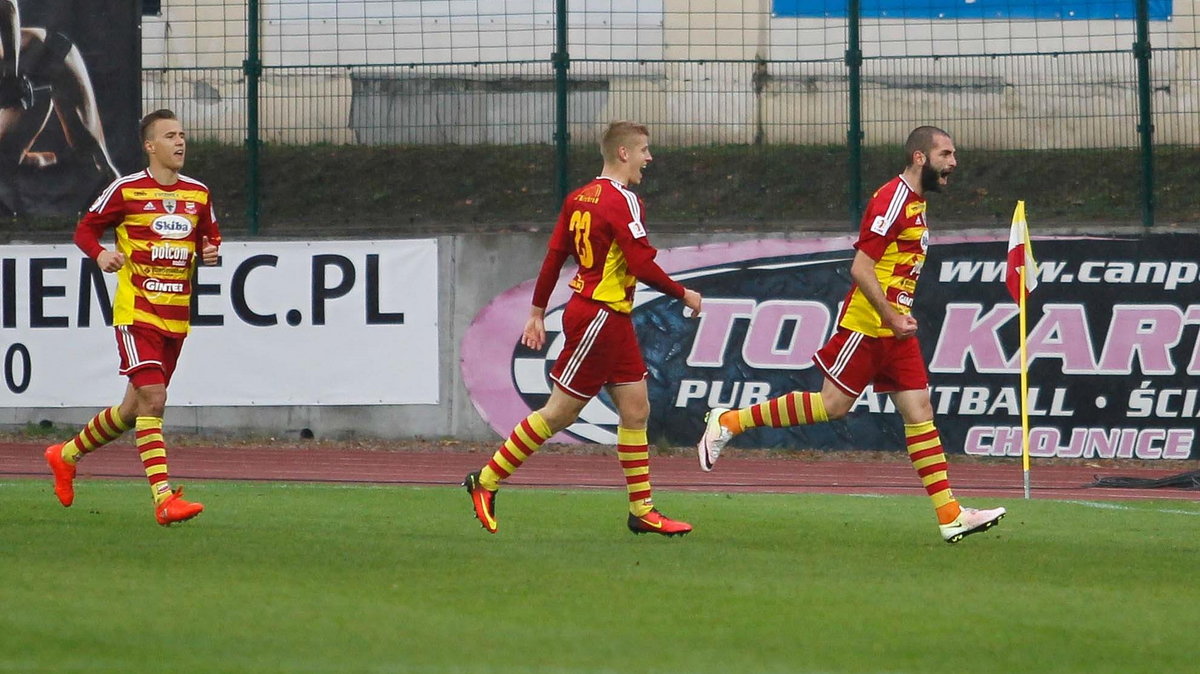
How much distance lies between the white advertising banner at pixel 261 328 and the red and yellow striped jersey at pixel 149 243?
285 inches

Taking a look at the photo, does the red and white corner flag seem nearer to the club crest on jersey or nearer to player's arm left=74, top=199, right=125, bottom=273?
the club crest on jersey

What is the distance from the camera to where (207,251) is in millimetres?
9281

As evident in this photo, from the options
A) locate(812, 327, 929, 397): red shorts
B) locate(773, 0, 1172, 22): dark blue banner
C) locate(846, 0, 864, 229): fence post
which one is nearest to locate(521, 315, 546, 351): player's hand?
locate(812, 327, 929, 397): red shorts

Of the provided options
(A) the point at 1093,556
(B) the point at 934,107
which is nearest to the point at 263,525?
(A) the point at 1093,556

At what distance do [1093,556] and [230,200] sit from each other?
11.5 m

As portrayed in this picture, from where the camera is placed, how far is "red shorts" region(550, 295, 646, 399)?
852cm

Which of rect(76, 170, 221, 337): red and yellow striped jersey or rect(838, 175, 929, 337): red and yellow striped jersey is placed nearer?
rect(838, 175, 929, 337): red and yellow striped jersey

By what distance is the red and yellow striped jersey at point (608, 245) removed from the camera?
8.34 metres

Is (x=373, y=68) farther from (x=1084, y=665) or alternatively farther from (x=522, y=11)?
(x=1084, y=665)

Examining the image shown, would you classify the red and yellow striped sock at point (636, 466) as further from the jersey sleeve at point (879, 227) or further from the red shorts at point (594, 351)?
the jersey sleeve at point (879, 227)

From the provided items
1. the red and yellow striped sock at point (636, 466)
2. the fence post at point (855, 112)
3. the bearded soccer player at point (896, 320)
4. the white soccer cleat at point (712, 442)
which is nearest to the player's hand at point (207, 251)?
the red and yellow striped sock at point (636, 466)

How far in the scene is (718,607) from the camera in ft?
20.3

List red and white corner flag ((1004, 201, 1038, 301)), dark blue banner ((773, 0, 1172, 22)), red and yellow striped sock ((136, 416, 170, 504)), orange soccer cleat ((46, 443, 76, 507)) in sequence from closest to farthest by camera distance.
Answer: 1. red and yellow striped sock ((136, 416, 170, 504))
2. orange soccer cleat ((46, 443, 76, 507))
3. red and white corner flag ((1004, 201, 1038, 301))
4. dark blue banner ((773, 0, 1172, 22))

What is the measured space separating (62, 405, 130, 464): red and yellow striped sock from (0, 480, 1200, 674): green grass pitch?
0.35 meters
